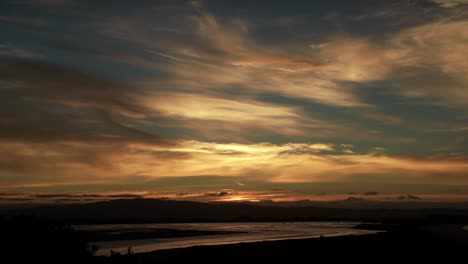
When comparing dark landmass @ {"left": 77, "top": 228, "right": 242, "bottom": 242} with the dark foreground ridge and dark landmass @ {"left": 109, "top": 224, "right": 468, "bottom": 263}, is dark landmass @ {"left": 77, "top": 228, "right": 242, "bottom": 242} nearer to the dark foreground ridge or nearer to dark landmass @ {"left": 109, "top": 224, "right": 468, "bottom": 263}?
the dark foreground ridge

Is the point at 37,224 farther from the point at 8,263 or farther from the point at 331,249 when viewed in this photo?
the point at 331,249

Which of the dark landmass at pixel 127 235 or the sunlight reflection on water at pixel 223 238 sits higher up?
the dark landmass at pixel 127 235

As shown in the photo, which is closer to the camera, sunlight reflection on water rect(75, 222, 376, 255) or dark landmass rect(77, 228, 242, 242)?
sunlight reflection on water rect(75, 222, 376, 255)

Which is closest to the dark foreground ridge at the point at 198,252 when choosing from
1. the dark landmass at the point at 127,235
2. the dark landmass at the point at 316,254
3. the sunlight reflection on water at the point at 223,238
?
the dark landmass at the point at 316,254

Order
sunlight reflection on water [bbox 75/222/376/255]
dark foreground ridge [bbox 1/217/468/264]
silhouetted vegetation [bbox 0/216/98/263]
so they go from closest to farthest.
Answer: silhouetted vegetation [bbox 0/216/98/263], dark foreground ridge [bbox 1/217/468/264], sunlight reflection on water [bbox 75/222/376/255]

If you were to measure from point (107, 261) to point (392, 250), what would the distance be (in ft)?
88.7

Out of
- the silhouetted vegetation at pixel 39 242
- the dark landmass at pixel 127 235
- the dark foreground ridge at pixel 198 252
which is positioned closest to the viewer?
the silhouetted vegetation at pixel 39 242

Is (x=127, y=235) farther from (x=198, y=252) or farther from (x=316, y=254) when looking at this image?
(x=316, y=254)

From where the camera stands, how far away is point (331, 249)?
4053cm

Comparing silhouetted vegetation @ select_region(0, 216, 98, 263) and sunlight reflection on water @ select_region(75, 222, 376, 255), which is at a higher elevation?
silhouetted vegetation @ select_region(0, 216, 98, 263)

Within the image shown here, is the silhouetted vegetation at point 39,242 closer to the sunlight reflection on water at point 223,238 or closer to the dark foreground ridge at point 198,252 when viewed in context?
the dark foreground ridge at point 198,252

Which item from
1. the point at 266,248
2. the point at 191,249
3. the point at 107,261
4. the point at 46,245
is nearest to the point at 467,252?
the point at 266,248

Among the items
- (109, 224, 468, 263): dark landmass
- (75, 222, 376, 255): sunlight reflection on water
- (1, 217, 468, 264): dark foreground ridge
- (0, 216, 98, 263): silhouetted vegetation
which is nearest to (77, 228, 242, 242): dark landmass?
(75, 222, 376, 255): sunlight reflection on water

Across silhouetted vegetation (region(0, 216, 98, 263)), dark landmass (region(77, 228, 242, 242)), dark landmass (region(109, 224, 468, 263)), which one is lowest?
dark landmass (region(109, 224, 468, 263))
